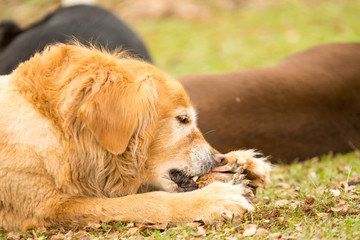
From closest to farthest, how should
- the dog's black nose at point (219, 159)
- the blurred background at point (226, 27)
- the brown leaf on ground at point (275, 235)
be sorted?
the brown leaf on ground at point (275, 235) → the dog's black nose at point (219, 159) → the blurred background at point (226, 27)

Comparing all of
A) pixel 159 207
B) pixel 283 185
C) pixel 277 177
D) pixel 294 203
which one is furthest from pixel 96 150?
pixel 277 177

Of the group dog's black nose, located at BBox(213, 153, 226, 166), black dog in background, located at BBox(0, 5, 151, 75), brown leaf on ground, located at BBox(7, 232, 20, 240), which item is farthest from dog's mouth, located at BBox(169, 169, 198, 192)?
black dog in background, located at BBox(0, 5, 151, 75)

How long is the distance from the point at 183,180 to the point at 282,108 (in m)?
2.77

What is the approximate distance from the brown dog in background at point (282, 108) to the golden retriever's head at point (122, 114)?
1.96 m

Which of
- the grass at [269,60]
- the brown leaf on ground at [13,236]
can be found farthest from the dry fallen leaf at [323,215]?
the brown leaf on ground at [13,236]

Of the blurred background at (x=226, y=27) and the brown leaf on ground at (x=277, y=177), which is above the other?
the blurred background at (x=226, y=27)

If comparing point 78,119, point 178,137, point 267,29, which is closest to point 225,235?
point 178,137

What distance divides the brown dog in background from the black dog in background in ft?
3.79

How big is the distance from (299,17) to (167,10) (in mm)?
4566

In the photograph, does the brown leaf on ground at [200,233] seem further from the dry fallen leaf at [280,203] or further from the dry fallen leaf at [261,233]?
the dry fallen leaf at [280,203]

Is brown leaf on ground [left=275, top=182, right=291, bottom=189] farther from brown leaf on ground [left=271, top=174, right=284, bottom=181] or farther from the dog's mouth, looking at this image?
the dog's mouth

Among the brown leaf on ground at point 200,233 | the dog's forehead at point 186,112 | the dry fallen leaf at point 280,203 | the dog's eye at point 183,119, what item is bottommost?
the dry fallen leaf at point 280,203

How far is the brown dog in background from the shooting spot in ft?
20.9

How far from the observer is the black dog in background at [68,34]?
707cm
